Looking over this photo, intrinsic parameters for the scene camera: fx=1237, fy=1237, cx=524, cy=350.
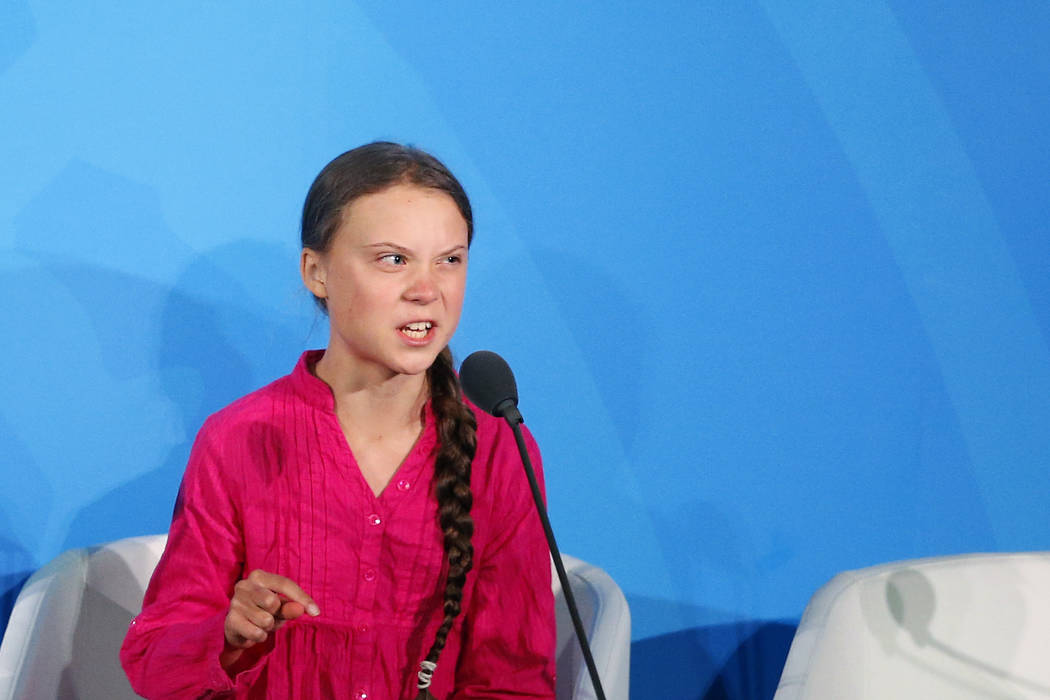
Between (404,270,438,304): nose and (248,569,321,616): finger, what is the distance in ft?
1.12

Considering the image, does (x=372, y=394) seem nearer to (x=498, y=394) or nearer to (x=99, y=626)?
(x=498, y=394)

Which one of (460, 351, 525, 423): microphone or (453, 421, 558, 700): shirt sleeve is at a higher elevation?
(460, 351, 525, 423): microphone

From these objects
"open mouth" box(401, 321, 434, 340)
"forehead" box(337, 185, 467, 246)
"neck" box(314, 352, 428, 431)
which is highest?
"forehead" box(337, 185, 467, 246)

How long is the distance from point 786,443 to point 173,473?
896mm

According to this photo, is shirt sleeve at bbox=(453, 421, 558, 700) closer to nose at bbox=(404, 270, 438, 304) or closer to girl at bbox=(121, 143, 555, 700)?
girl at bbox=(121, 143, 555, 700)

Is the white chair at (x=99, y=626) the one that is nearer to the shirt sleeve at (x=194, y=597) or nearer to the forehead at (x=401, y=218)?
the shirt sleeve at (x=194, y=597)

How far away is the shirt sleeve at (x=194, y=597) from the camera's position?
1.18m

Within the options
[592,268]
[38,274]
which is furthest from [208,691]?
[592,268]

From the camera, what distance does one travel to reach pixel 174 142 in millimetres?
1672

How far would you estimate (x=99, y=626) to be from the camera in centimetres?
164

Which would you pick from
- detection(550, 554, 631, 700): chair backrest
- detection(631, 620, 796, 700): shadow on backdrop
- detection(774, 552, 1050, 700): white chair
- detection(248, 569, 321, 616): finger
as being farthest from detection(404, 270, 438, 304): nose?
detection(631, 620, 796, 700): shadow on backdrop

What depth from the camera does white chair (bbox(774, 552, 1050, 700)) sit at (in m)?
1.57

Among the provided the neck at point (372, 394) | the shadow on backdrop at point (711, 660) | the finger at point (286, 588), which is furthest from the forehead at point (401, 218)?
the shadow on backdrop at point (711, 660)

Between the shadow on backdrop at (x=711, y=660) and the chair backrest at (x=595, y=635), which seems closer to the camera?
the chair backrest at (x=595, y=635)
